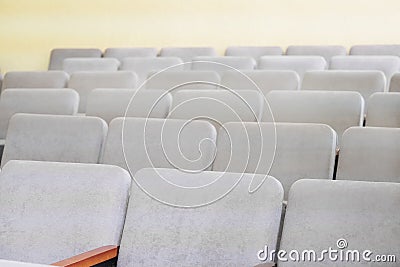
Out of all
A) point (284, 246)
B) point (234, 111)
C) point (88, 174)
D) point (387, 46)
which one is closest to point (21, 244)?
point (88, 174)

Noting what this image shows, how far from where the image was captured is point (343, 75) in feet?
9.34

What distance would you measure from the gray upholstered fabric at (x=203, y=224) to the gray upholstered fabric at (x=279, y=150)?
34 cm

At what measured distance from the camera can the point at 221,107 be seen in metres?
2.51

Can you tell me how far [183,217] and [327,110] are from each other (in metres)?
0.95

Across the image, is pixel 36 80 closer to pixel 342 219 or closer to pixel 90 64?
pixel 90 64

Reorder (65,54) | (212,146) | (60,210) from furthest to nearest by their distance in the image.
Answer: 1. (65,54)
2. (212,146)
3. (60,210)

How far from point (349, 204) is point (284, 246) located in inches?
7.2

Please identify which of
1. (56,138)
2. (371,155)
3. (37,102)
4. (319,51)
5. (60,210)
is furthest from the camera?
(319,51)

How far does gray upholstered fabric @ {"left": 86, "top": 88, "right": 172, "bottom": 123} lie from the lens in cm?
260

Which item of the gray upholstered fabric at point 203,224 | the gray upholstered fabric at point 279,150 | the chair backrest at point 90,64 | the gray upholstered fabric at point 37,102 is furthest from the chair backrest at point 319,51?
the gray upholstered fabric at point 203,224

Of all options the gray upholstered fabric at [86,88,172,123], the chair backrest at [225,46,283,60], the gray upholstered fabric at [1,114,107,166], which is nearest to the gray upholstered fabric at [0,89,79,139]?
the gray upholstered fabric at [86,88,172,123]

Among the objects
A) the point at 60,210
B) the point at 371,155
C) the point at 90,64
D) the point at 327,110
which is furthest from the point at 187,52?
the point at 60,210

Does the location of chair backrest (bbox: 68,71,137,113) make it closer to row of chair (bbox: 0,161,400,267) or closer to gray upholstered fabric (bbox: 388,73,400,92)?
gray upholstered fabric (bbox: 388,73,400,92)

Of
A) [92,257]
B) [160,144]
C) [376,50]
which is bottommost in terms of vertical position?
[92,257]
